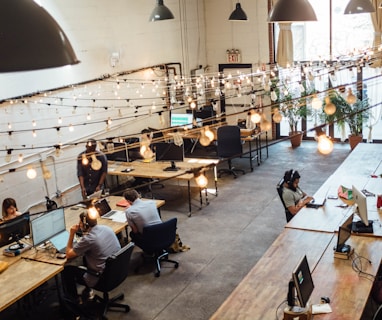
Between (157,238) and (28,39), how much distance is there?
19.8ft

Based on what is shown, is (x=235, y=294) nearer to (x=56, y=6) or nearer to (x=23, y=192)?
(x=23, y=192)

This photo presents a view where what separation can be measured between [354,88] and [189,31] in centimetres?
444

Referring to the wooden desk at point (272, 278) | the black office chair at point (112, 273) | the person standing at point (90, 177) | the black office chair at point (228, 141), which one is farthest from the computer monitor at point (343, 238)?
the black office chair at point (228, 141)

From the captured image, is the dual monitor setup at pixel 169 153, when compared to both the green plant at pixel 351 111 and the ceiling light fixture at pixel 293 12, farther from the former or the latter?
the ceiling light fixture at pixel 293 12

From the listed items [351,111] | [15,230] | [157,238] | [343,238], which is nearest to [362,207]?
[343,238]

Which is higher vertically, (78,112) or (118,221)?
(78,112)

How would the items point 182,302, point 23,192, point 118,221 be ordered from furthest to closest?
point 23,192, point 118,221, point 182,302

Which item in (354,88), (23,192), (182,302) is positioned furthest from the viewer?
(354,88)

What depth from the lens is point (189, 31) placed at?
14.1 m

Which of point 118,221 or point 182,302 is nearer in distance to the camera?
point 182,302

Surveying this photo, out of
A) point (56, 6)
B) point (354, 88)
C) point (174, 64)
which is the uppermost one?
point (56, 6)

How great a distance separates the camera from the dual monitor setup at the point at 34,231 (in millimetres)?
6516

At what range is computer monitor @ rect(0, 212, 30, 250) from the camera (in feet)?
21.4

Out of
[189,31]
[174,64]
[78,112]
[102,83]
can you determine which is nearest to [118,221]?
[78,112]
